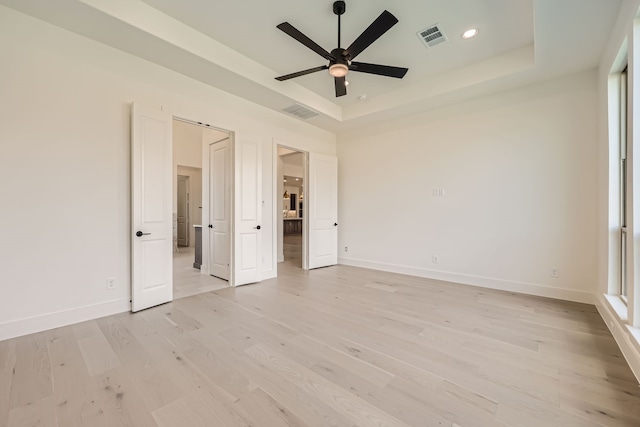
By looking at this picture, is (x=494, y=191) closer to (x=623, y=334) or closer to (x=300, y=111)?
(x=623, y=334)

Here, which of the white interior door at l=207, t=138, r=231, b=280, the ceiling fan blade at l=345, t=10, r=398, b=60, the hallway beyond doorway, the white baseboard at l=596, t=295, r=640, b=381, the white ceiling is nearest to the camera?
the white baseboard at l=596, t=295, r=640, b=381

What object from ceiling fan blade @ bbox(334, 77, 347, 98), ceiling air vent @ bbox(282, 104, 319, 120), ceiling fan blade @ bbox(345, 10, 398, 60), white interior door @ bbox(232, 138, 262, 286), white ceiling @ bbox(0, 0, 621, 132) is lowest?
white interior door @ bbox(232, 138, 262, 286)

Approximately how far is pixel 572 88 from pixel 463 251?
8.56 feet

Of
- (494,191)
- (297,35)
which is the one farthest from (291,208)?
(297,35)

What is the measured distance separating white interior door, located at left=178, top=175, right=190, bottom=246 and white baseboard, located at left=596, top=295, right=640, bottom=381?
9.51 metres

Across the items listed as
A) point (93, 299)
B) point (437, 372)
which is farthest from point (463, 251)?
point (93, 299)

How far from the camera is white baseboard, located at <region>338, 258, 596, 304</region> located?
351 centimetres

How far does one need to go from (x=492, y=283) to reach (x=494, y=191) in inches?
55.5

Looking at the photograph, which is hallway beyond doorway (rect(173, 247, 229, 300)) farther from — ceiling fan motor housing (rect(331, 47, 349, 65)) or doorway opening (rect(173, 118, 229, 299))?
ceiling fan motor housing (rect(331, 47, 349, 65))

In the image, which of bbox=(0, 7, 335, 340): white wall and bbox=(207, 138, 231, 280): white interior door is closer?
bbox=(0, 7, 335, 340): white wall

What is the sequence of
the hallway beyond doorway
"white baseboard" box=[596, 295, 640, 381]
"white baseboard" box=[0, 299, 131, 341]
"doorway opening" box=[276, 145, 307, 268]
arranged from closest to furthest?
1. "white baseboard" box=[596, 295, 640, 381]
2. "white baseboard" box=[0, 299, 131, 341]
3. the hallway beyond doorway
4. "doorway opening" box=[276, 145, 307, 268]

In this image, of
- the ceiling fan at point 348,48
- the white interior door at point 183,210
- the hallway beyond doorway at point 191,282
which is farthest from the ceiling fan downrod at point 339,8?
the white interior door at point 183,210

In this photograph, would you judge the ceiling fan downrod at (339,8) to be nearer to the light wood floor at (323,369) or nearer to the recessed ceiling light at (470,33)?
the recessed ceiling light at (470,33)

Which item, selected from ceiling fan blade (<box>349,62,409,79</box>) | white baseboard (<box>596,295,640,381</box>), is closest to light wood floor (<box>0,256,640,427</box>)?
white baseboard (<box>596,295,640,381</box>)
